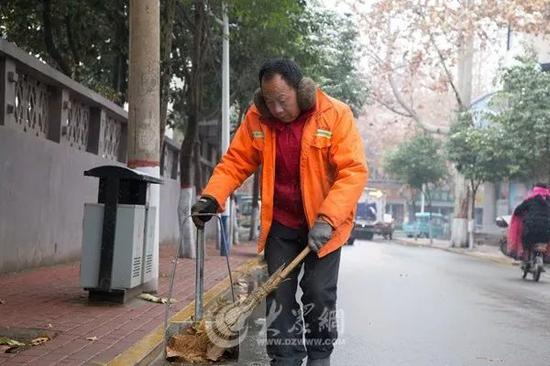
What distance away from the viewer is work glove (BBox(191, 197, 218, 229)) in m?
4.15

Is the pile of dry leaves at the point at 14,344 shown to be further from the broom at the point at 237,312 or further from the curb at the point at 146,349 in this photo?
the broom at the point at 237,312

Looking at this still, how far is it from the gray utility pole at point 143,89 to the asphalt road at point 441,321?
273 centimetres

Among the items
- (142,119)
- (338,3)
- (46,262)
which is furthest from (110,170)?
(338,3)

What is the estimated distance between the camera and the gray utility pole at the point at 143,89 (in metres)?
8.12

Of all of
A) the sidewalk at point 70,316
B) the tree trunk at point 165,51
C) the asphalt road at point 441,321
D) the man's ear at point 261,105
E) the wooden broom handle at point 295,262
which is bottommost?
the asphalt road at point 441,321

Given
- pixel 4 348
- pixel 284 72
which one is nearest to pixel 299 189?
pixel 284 72

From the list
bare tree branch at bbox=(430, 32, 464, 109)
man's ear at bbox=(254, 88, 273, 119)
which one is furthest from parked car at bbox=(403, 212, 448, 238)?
man's ear at bbox=(254, 88, 273, 119)

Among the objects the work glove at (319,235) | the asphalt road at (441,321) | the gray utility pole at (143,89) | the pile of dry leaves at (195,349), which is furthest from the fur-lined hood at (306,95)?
the gray utility pole at (143,89)

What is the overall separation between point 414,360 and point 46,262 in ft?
21.5

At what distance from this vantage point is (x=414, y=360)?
584cm

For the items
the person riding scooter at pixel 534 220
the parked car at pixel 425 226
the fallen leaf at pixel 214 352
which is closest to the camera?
the fallen leaf at pixel 214 352

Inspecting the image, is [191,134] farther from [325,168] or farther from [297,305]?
[325,168]

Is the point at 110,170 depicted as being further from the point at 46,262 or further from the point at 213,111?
the point at 213,111

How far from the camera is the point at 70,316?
647 cm
